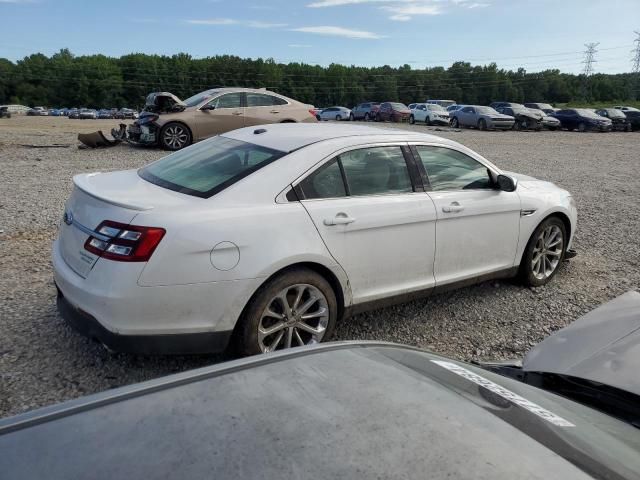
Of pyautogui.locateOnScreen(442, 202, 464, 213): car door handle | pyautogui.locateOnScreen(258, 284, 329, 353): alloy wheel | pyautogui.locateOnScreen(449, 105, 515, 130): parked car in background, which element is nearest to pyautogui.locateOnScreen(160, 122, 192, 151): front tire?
pyautogui.locateOnScreen(442, 202, 464, 213): car door handle

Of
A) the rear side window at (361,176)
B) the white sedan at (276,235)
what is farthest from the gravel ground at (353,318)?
the rear side window at (361,176)

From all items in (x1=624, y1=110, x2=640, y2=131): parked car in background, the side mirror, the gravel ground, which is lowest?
the gravel ground

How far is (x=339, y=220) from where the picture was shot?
3.63m

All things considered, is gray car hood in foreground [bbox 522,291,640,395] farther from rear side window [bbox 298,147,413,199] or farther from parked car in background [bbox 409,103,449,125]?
parked car in background [bbox 409,103,449,125]

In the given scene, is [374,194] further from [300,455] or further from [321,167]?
[300,455]

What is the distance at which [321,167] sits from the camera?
375 centimetres

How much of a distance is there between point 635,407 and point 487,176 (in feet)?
9.47

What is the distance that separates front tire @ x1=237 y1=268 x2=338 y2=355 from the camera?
333 centimetres

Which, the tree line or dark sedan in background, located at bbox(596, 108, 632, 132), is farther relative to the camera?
the tree line

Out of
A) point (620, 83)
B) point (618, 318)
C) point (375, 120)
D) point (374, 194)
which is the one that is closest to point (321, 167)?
point (374, 194)

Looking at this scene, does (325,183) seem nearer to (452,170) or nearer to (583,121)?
(452,170)

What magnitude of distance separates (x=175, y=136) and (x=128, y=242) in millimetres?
11085

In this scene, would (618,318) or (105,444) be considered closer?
(105,444)

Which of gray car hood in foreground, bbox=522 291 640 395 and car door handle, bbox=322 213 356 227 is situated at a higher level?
car door handle, bbox=322 213 356 227
